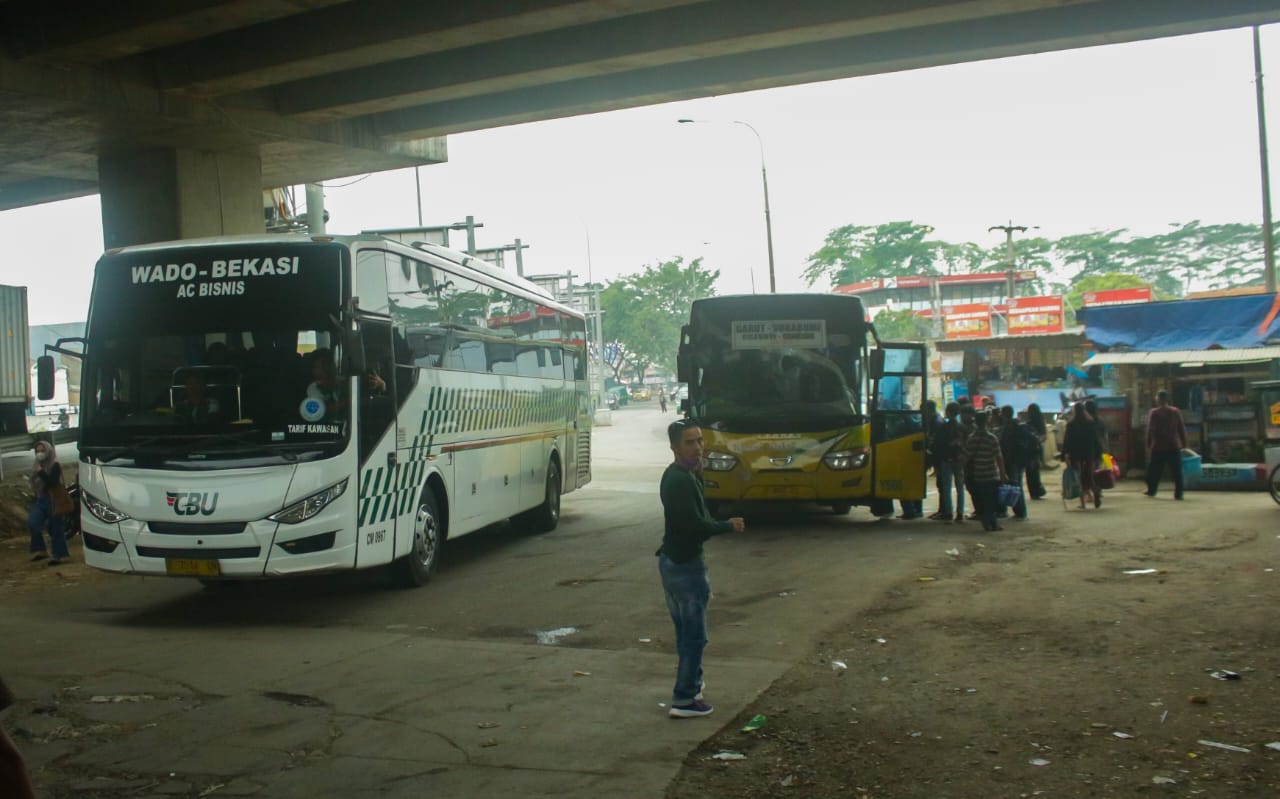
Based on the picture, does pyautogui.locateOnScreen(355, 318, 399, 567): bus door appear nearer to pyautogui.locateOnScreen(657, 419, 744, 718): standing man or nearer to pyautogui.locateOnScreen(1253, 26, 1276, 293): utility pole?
pyautogui.locateOnScreen(657, 419, 744, 718): standing man

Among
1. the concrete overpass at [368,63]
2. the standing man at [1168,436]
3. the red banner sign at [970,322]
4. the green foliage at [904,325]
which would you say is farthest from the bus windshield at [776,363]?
the green foliage at [904,325]

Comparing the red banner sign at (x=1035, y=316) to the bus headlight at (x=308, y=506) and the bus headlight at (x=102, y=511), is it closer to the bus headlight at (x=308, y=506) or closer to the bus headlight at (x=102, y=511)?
the bus headlight at (x=308, y=506)

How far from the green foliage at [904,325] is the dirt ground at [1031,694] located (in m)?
64.8

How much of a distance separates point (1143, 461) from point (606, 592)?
1591 centimetres

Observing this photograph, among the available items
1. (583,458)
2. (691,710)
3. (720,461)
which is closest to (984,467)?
(720,461)

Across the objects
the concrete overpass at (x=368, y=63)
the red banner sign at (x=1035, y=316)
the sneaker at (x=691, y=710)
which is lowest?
the sneaker at (x=691, y=710)

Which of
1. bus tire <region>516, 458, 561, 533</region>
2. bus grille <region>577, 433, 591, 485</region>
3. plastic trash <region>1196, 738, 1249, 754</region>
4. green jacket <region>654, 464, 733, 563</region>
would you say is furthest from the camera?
bus grille <region>577, 433, 591, 485</region>

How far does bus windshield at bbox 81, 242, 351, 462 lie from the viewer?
10164 mm

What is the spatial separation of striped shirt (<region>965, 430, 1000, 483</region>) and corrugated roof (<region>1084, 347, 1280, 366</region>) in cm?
933

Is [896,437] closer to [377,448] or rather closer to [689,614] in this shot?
[377,448]

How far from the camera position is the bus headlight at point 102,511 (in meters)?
10.2

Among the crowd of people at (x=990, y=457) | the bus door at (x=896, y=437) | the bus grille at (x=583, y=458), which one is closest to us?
the crowd of people at (x=990, y=457)

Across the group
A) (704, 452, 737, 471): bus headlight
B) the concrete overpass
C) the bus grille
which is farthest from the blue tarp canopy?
(704, 452, 737, 471): bus headlight

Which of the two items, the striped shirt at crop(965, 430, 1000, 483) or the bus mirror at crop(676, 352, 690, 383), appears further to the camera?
the bus mirror at crop(676, 352, 690, 383)
